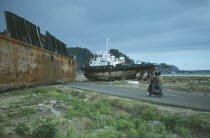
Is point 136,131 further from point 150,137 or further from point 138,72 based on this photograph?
point 138,72

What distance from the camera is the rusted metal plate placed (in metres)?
7.48

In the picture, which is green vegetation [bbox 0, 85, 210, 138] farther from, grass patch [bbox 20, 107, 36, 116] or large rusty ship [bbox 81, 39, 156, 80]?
large rusty ship [bbox 81, 39, 156, 80]

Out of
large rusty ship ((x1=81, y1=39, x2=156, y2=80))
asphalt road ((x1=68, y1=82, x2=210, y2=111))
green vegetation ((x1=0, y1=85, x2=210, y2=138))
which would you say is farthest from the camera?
large rusty ship ((x1=81, y1=39, x2=156, y2=80))

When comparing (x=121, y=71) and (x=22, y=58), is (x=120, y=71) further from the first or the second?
(x=22, y=58)

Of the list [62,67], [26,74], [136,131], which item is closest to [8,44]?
[26,74]

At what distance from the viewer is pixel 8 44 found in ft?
25.5

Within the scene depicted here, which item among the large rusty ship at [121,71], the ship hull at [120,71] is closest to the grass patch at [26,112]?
the large rusty ship at [121,71]

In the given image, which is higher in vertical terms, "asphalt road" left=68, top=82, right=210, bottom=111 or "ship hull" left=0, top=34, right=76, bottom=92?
"ship hull" left=0, top=34, right=76, bottom=92

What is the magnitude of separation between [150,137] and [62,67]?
14672mm

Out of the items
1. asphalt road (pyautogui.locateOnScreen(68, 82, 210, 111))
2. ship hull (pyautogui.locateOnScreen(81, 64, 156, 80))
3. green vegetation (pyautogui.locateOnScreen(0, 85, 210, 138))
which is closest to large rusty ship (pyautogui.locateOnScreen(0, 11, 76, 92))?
green vegetation (pyautogui.locateOnScreen(0, 85, 210, 138))

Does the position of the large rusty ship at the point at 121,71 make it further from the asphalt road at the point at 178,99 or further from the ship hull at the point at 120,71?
the asphalt road at the point at 178,99

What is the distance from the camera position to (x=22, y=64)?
909 cm

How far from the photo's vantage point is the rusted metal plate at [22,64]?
24.5ft

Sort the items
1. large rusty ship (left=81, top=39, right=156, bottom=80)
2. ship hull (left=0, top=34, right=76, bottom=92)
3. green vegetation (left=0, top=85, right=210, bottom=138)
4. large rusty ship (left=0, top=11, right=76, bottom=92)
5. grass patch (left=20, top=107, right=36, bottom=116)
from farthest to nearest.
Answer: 1. large rusty ship (left=81, top=39, right=156, bottom=80)
2. large rusty ship (left=0, top=11, right=76, bottom=92)
3. ship hull (left=0, top=34, right=76, bottom=92)
4. grass patch (left=20, top=107, right=36, bottom=116)
5. green vegetation (left=0, top=85, right=210, bottom=138)
